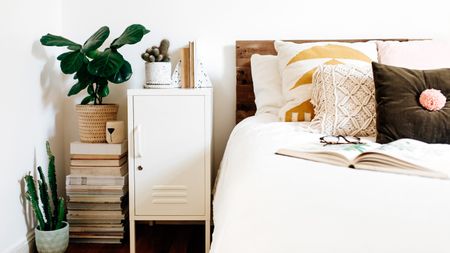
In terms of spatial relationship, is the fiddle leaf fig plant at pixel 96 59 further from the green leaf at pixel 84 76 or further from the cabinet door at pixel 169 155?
the cabinet door at pixel 169 155

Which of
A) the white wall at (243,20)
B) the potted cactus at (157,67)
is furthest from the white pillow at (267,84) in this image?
the potted cactus at (157,67)

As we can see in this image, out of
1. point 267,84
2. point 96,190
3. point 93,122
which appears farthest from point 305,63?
point 96,190

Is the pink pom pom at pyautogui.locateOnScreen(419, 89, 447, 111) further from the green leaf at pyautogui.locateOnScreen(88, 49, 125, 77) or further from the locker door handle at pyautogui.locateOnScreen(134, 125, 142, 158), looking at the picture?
the green leaf at pyautogui.locateOnScreen(88, 49, 125, 77)

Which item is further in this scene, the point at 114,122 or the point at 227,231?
the point at 114,122

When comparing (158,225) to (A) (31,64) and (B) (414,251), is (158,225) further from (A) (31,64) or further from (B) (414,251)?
(B) (414,251)

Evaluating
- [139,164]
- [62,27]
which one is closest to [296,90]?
[139,164]

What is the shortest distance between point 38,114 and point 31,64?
248 mm

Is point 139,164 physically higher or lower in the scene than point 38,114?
lower

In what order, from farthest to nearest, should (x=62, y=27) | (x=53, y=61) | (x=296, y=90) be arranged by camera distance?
1. (x=62, y=27)
2. (x=53, y=61)
3. (x=296, y=90)

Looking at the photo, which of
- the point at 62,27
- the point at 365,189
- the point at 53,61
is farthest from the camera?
the point at 62,27

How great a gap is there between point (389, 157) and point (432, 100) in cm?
59

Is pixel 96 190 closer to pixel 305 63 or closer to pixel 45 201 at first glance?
pixel 45 201

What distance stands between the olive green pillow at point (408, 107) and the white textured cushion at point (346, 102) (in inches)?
3.8

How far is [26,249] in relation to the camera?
6.41 ft
